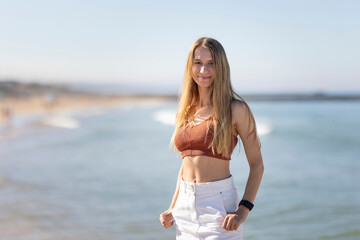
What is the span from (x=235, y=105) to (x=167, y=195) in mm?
5805

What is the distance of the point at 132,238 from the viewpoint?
18.5 ft

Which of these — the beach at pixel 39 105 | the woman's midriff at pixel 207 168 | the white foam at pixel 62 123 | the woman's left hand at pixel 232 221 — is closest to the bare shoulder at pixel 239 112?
the woman's midriff at pixel 207 168

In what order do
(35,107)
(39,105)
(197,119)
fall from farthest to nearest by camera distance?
(39,105), (35,107), (197,119)

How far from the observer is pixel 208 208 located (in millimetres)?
2404

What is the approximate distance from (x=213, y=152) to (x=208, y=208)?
31cm

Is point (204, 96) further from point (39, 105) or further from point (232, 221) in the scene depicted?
point (39, 105)

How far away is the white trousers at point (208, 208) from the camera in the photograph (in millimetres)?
2379

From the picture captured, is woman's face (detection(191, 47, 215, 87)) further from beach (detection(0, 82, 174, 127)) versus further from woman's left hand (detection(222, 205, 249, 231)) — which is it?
beach (detection(0, 82, 174, 127))

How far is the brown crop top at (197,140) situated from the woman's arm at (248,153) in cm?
9

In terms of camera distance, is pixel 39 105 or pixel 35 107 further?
pixel 39 105

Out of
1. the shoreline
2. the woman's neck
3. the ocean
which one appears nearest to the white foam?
the shoreline

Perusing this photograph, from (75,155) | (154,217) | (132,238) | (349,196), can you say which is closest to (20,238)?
(132,238)

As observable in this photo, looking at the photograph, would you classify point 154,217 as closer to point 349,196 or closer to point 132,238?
point 132,238

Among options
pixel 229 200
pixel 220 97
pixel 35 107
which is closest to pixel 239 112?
pixel 220 97
